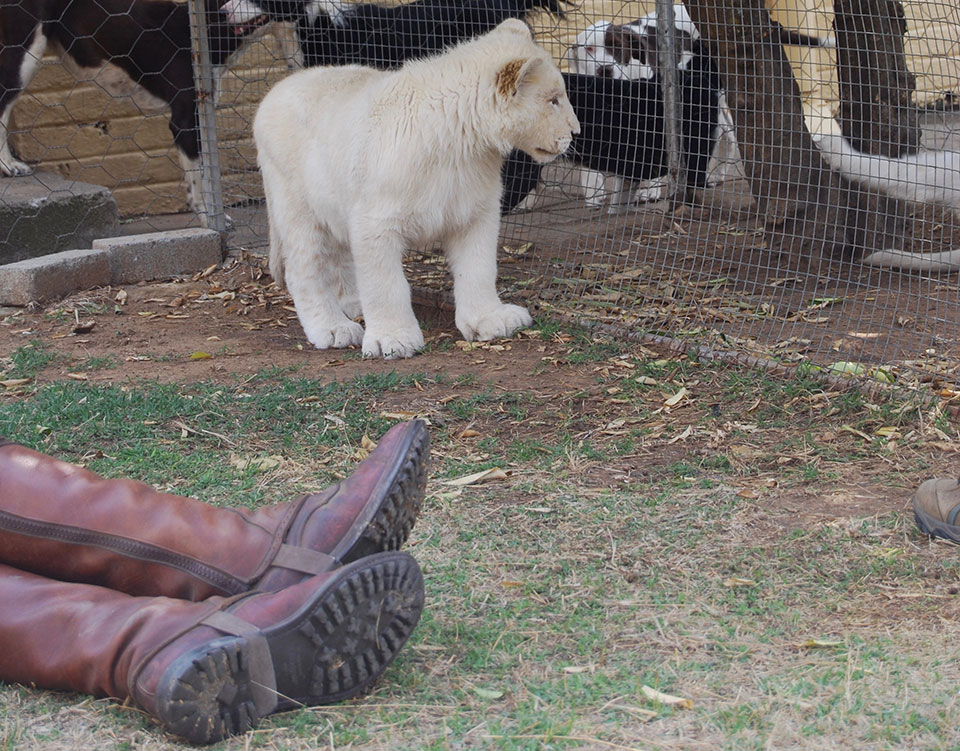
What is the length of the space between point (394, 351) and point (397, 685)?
101 inches

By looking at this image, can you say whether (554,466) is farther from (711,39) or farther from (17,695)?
(711,39)

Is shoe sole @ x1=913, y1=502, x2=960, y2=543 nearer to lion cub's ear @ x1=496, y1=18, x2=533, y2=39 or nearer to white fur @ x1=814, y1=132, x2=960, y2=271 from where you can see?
white fur @ x1=814, y1=132, x2=960, y2=271

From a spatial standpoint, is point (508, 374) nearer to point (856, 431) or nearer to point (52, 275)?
point (856, 431)

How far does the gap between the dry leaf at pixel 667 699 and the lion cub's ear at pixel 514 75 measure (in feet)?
9.38

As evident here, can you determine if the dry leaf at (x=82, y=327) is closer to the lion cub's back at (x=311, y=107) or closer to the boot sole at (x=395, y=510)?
the lion cub's back at (x=311, y=107)

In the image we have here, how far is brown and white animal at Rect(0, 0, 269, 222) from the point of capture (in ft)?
21.5

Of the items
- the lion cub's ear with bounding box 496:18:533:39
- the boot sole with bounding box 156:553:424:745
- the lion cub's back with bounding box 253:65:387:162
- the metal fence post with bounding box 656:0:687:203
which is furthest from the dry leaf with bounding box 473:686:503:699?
the metal fence post with bounding box 656:0:687:203

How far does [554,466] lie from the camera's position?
128 inches

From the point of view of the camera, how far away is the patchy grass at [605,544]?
192 centimetres

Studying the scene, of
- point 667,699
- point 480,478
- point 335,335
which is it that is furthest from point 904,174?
point 667,699

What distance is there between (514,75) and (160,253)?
2.73m

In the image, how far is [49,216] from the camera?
20.3 feet

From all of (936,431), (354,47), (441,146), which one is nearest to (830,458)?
(936,431)

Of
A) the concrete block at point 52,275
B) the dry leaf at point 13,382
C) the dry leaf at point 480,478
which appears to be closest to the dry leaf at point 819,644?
the dry leaf at point 480,478
